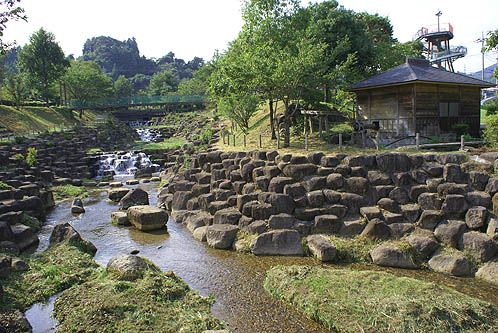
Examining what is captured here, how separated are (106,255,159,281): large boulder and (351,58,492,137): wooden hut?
15.9 metres

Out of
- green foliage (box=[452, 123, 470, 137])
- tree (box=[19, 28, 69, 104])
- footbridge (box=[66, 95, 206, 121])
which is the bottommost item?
green foliage (box=[452, 123, 470, 137])

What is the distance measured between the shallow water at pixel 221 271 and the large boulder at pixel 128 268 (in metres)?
1.52

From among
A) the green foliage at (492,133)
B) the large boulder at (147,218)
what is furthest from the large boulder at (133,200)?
the green foliage at (492,133)

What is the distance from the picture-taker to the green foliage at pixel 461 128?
22.4 m

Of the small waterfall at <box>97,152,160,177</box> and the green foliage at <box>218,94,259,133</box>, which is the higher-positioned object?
the green foliage at <box>218,94,259,133</box>

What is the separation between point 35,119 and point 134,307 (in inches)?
1881

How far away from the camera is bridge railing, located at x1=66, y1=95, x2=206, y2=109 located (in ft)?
195

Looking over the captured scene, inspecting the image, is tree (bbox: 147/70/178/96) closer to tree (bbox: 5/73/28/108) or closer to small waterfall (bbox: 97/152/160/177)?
tree (bbox: 5/73/28/108)

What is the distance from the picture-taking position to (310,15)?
31.2m

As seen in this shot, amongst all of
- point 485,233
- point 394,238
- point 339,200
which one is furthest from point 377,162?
point 485,233

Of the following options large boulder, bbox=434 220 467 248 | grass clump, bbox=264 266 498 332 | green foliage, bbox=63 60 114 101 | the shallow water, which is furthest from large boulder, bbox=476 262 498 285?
green foliage, bbox=63 60 114 101

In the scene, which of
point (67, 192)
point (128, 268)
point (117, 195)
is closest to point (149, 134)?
point (67, 192)

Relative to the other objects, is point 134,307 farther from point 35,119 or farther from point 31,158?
point 35,119

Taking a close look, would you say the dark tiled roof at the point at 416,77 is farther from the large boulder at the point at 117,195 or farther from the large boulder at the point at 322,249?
the large boulder at the point at 117,195
